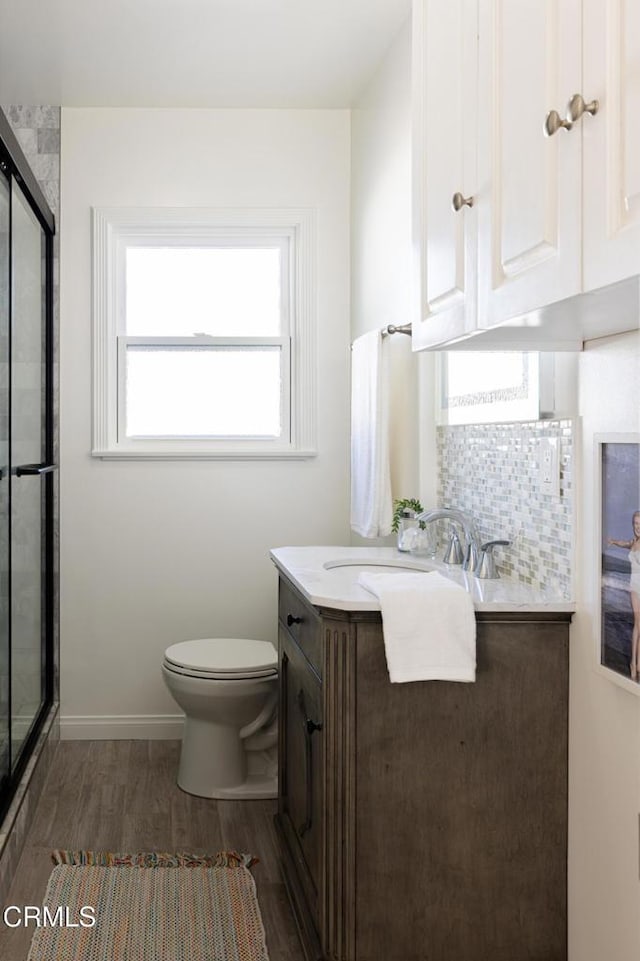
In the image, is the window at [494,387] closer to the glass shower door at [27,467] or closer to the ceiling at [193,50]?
the ceiling at [193,50]

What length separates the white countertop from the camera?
1.91 m

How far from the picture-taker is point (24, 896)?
246 cm

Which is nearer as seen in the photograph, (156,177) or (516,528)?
(516,528)

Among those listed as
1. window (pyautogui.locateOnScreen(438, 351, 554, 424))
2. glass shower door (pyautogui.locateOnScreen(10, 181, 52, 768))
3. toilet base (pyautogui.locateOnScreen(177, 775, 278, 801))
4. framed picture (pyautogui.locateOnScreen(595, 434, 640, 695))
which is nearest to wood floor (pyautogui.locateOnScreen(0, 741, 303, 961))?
toilet base (pyautogui.locateOnScreen(177, 775, 278, 801))

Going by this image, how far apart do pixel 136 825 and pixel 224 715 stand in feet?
1.48

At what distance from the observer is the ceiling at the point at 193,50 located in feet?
9.78

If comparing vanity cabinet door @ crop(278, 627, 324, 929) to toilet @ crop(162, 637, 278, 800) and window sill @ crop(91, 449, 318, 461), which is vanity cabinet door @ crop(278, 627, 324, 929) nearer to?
toilet @ crop(162, 637, 278, 800)

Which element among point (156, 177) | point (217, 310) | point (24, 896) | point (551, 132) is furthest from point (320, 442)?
point (551, 132)

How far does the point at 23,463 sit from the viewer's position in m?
3.12

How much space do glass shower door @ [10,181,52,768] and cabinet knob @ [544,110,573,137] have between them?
206 cm

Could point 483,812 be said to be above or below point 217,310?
below

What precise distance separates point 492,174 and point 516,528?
0.96m

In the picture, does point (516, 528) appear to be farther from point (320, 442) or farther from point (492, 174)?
point (320, 442)

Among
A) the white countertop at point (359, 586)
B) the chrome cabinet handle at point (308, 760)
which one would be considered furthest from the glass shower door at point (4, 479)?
the chrome cabinet handle at point (308, 760)
